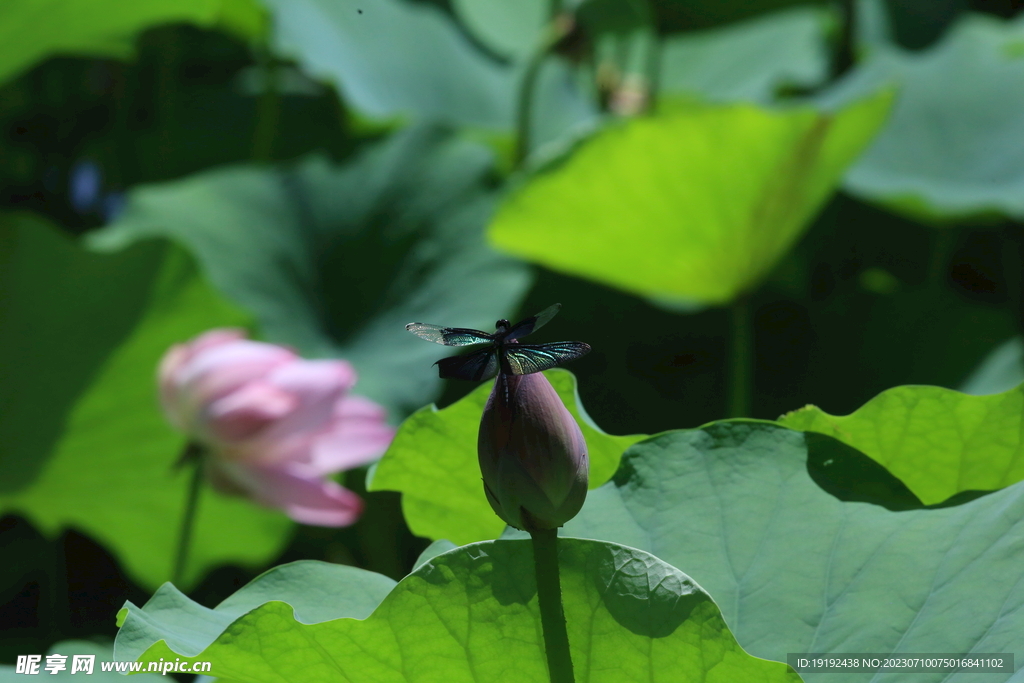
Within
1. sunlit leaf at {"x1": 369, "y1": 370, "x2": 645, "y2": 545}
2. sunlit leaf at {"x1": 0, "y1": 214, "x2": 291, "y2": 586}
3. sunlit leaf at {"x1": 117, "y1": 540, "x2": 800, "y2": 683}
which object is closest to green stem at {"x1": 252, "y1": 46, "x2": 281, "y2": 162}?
sunlit leaf at {"x1": 0, "y1": 214, "x2": 291, "y2": 586}

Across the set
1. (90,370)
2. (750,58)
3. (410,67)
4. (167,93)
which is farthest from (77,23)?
(750,58)

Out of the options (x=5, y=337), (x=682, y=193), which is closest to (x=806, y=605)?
(x=682, y=193)

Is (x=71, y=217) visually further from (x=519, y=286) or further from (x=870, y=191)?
(x=870, y=191)

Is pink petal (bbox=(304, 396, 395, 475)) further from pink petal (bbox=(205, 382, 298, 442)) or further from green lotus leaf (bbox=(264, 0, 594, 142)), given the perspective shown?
green lotus leaf (bbox=(264, 0, 594, 142))

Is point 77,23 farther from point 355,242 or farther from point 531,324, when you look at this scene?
point 531,324

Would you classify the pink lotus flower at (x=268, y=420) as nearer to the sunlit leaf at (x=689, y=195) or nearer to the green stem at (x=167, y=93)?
the sunlit leaf at (x=689, y=195)
